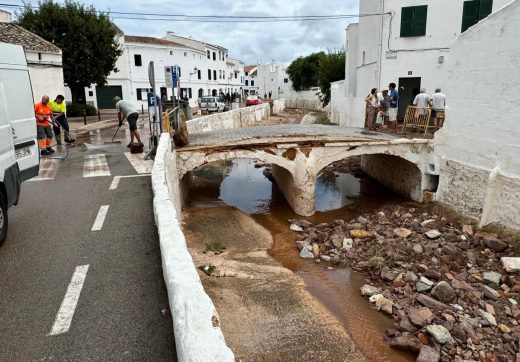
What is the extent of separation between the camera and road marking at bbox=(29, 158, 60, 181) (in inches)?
398

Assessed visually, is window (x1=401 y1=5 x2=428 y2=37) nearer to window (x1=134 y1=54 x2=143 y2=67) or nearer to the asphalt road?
the asphalt road

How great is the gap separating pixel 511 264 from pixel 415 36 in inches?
511

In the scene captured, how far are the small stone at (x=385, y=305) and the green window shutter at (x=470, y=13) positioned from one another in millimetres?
14686

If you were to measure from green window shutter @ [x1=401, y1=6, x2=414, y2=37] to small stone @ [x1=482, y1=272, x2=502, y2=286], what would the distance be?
13.2 m

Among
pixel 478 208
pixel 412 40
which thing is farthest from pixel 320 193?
pixel 412 40

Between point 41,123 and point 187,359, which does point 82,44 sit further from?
point 187,359

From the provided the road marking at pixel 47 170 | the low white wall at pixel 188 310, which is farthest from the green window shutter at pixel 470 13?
the low white wall at pixel 188 310

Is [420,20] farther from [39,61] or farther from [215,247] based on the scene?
[39,61]

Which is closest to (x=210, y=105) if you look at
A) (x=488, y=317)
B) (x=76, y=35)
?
(x=76, y=35)

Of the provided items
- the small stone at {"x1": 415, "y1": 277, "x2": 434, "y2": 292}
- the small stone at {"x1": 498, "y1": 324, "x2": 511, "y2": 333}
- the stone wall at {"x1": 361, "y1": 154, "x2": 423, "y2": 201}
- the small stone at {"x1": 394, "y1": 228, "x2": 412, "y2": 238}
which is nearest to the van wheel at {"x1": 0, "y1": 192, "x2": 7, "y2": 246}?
the small stone at {"x1": 415, "y1": 277, "x2": 434, "y2": 292}

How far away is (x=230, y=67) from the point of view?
70.1 meters

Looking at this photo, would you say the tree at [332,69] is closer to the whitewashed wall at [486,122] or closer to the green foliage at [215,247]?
the whitewashed wall at [486,122]

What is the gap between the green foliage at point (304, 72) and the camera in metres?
56.1

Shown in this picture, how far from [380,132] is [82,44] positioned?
20.9m
